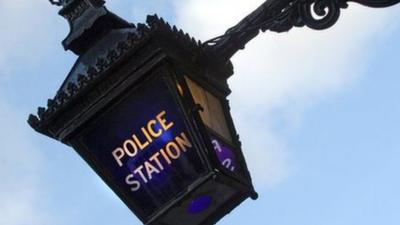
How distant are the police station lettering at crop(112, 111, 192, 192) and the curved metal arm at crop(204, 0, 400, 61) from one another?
0.68 meters

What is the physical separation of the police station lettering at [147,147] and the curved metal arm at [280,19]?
681 millimetres

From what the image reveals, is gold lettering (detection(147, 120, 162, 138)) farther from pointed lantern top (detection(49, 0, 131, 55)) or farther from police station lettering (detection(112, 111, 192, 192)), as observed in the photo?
pointed lantern top (detection(49, 0, 131, 55))

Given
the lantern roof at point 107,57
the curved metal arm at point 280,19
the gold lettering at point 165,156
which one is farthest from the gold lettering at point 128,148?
the curved metal arm at point 280,19

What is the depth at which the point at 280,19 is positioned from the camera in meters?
6.28

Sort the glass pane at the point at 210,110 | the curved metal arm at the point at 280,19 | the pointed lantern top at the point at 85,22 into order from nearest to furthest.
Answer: the curved metal arm at the point at 280,19 → the glass pane at the point at 210,110 → the pointed lantern top at the point at 85,22

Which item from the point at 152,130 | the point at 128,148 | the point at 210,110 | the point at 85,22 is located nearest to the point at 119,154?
the point at 128,148

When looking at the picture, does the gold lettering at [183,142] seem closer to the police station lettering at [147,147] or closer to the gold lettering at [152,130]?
the police station lettering at [147,147]

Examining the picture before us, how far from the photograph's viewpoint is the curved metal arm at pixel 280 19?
6.13 meters

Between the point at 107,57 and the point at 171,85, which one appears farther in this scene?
the point at 107,57

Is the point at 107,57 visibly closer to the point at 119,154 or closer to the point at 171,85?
the point at 171,85

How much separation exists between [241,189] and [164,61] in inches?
40.6

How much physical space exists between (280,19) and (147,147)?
122cm

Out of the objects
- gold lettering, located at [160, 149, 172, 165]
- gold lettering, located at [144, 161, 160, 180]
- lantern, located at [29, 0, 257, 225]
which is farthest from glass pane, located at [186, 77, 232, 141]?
gold lettering, located at [144, 161, 160, 180]

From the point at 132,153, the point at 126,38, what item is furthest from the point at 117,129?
the point at 126,38
